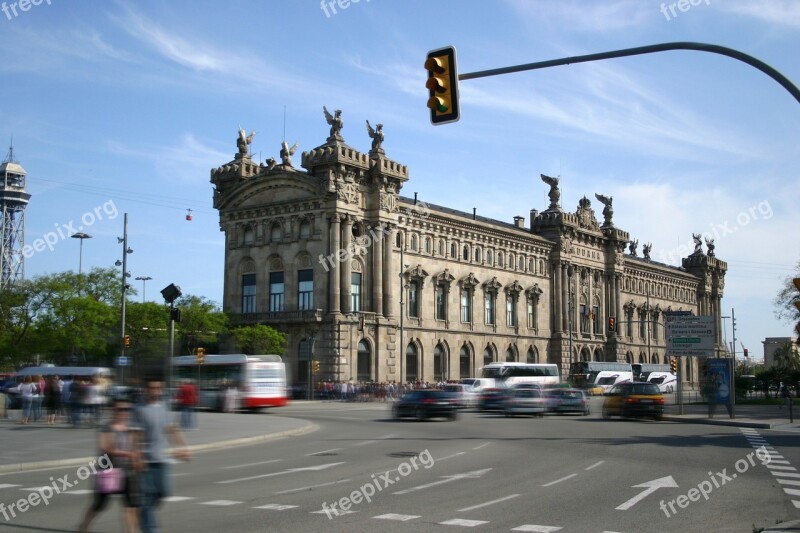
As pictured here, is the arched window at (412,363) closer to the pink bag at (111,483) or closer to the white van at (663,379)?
the white van at (663,379)

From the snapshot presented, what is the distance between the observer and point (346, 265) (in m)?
72.3

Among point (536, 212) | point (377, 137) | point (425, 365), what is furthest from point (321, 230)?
point (536, 212)

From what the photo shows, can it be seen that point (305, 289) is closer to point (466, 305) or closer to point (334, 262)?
point (334, 262)

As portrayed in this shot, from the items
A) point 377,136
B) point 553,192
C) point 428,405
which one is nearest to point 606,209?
point 553,192

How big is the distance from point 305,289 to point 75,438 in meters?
48.5

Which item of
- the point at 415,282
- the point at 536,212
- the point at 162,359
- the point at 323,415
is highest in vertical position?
the point at 536,212

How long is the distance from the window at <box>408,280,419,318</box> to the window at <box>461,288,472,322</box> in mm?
7475

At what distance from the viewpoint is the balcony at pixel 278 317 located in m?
70.7

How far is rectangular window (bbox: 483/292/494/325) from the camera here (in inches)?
3477

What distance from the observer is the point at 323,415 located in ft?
141

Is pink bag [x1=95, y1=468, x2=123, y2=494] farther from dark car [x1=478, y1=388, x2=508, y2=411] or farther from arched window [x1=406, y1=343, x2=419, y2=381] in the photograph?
arched window [x1=406, y1=343, x2=419, y2=381]

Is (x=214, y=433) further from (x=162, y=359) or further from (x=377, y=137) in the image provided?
(x=377, y=137)

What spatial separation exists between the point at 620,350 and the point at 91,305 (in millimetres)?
63298

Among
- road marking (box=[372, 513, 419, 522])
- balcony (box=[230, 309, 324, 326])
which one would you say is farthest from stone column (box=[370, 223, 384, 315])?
road marking (box=[372, 513, 419, 522])
